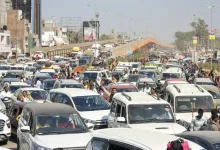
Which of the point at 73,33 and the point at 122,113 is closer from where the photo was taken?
the point at 122,113

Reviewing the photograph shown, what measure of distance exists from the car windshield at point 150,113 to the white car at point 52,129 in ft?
5.49

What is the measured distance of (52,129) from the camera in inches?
476

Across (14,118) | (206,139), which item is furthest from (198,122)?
(14,118)

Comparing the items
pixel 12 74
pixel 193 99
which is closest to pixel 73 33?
pixel 12 74

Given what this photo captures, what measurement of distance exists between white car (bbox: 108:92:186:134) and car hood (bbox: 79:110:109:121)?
1.63 meters

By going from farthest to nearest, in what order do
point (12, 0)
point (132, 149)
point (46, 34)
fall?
1. point (46, 34)
2. point (12, 0)
3. point (132, 149)

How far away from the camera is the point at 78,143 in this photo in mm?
11102

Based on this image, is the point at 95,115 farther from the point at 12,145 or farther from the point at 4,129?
the point at 4,129

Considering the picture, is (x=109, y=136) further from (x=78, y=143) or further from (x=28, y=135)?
(x=28, y=135)

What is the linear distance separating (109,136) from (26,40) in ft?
390

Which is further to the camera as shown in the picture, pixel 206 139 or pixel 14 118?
pixel 14 118

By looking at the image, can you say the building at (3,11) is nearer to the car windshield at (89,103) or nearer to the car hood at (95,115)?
the car windshield at (89,103)

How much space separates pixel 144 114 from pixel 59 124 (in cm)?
247

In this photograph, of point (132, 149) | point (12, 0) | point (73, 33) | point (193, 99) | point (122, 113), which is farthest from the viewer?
point (73, 33)
